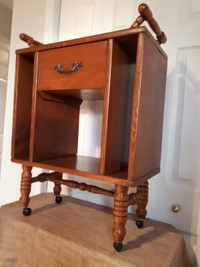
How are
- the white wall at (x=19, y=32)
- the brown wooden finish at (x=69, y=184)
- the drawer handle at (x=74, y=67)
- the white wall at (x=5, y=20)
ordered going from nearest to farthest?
the drawer handle at (x=74, y=67) < the brown wooden finish at (x=69, y=184) < the white wall at (x=19, y=32) < the white wall at (x=5, y=20)

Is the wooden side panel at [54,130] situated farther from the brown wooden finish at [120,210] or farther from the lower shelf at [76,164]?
the brown wooden finish at [120,210]

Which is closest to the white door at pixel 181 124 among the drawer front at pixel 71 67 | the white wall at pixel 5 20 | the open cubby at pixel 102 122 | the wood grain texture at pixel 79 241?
the wood grain texture at pixel 79 241

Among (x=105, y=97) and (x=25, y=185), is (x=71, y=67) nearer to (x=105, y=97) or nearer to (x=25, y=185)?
(x=105, y=97)

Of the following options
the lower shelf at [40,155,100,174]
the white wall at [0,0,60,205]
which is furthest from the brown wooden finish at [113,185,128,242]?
the white wall at [0,0,60,205]

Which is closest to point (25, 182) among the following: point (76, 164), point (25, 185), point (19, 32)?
point (25, 185)

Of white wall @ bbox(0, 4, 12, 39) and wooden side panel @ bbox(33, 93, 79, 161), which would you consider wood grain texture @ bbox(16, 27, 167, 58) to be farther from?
white wall @ bbox(0, 4, 12, 39)

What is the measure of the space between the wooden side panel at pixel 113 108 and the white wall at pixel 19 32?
0.81 metres

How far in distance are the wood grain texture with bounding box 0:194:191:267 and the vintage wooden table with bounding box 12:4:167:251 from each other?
0.22 ft

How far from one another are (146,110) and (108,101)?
0.14 meters

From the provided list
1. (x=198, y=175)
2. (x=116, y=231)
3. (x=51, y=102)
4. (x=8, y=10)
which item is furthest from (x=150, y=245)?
(x=8, y=10)

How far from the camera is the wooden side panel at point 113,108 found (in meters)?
0.72

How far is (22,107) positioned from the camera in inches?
39.4

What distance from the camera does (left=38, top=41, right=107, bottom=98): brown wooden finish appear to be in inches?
29.5

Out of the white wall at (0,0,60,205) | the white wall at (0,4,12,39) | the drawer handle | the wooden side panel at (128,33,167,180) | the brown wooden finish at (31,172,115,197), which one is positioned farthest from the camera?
the white wall at (0,4,12,39)
